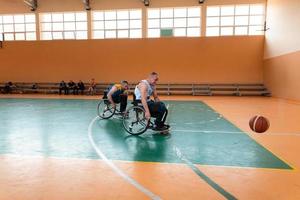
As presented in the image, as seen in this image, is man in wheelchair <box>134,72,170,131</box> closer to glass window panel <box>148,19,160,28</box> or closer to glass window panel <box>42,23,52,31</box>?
glass window panel <box>148,19,160,28</box>

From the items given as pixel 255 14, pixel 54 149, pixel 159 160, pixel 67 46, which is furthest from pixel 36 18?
pixel 159 160

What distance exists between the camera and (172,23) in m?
16.6

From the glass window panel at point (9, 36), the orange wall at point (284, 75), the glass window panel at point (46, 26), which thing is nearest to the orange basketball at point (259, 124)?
the orange wall at point (284, 75)

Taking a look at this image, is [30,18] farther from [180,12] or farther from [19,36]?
[180,12]

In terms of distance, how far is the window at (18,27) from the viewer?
17672 millimetres

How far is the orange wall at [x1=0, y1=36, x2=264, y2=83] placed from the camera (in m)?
16.0

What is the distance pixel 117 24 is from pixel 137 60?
283 centimetres

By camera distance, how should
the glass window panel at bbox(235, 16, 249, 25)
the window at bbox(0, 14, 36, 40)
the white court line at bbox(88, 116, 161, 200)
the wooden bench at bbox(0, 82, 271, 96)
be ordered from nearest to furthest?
the white court line at bbox(88, 116, 161, 200) < the wooden bench at bbox(0, 82, 271, 96) < the glass window panel at bbox(235, 16, 249, 25) < the window at bbox(0, 14, 36, 40)

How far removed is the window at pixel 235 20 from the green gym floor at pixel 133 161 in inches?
461

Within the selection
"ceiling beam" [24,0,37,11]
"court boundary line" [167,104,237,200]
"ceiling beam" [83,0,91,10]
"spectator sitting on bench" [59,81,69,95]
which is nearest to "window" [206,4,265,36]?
"ceiling beam" [83,0,91,10]

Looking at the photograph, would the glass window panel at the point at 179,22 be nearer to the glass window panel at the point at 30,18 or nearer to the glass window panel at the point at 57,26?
the glass window panel at the point at 57,26

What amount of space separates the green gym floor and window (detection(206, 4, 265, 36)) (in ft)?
38.4

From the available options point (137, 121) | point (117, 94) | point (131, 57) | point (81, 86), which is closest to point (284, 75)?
point (131, 57)

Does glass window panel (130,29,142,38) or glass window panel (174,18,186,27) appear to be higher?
glass window panel (174,18,186,27)
